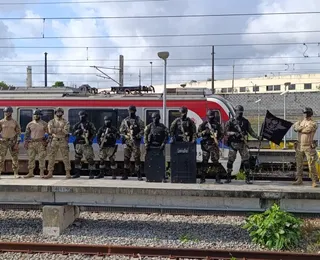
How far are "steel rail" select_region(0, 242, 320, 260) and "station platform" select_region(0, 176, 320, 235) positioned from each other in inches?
34.0

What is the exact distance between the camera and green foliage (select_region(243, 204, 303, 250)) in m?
7.11

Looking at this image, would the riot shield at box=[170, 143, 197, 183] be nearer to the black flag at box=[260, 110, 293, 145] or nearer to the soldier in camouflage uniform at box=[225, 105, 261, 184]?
the soldier in camouflage uniform at box=[225, 105, 261, 184]

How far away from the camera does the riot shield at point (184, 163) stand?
886 centimetres

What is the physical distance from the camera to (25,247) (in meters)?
6.98

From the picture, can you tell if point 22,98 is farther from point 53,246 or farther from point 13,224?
point 53,246

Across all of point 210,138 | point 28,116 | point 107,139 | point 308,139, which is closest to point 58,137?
point 107,139

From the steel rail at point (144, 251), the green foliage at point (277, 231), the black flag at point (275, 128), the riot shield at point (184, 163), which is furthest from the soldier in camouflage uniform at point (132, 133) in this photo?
the green foliage at point (277, 231)

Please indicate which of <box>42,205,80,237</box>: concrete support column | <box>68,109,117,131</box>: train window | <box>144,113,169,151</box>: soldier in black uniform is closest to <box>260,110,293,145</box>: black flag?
<box>144,113,169,151</box>: soldier in black uniform

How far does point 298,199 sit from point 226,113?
19.6 ft

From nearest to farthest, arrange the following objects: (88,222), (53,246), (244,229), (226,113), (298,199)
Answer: (53,246) → (298,199) → (244,229) → (88,222) → (226,113)

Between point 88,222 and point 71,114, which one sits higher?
point 71,114

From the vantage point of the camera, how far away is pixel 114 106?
44.4 feet

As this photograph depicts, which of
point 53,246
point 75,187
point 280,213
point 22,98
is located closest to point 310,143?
point 280,213

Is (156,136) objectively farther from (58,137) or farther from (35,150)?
(35,150)
